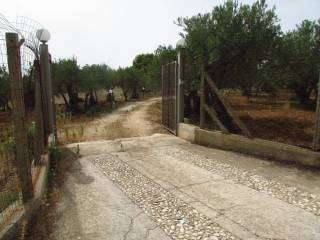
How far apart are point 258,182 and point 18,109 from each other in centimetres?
368

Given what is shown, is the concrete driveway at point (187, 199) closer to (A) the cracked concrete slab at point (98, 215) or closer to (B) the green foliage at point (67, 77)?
(A) the cracked concrete slab at point (98, 215)

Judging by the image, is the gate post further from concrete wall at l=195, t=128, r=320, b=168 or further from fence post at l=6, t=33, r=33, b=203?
fence post at l=6, t=33, r=33, b=203

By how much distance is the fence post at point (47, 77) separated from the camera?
6922mm

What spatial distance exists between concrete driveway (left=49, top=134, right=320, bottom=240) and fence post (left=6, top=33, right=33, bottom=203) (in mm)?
638

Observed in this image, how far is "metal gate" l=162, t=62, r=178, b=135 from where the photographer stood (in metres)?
8.54

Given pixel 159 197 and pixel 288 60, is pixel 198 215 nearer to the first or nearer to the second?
pixel 159 197

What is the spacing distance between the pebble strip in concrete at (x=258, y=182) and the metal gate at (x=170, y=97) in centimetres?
242

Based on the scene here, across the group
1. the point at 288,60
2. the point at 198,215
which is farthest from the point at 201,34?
the point at 198,215

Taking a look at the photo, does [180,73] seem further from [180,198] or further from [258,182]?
[180,198]

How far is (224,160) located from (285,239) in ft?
9.97

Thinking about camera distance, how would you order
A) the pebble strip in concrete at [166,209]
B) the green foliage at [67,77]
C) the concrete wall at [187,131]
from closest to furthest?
1. the pebble strip in concrete at [166,209]
2. the concrete wall at [187,131]
3. the green foliage at [67,77]

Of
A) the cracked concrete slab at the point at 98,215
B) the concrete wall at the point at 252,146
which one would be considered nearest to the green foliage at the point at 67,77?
the concrete wall at the point at 252,146

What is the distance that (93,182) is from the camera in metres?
4.70

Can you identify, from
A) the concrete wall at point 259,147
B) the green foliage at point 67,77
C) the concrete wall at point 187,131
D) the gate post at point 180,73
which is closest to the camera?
the concrete wall at point 259,147
